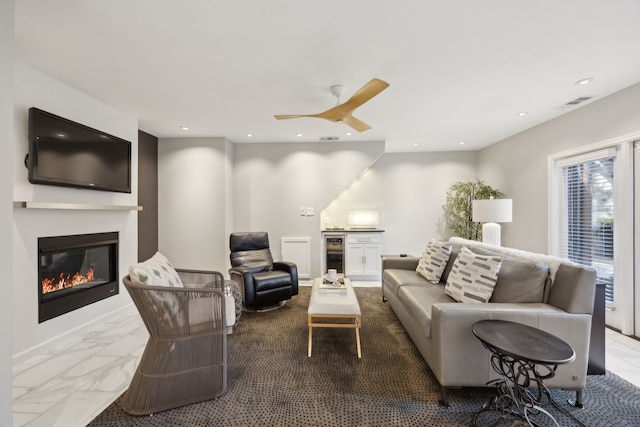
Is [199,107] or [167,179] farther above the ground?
[199,107]

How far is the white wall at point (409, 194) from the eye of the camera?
523cm

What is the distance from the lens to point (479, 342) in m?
1.64

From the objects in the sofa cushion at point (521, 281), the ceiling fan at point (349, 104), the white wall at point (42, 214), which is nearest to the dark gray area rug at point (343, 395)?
the sofa cushion at point (521, 281)

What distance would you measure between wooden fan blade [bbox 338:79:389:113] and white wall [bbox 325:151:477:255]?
305 centimetres

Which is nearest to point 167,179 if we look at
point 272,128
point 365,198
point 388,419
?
point 272,128

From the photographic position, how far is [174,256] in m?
4.25

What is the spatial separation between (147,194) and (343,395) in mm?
3934

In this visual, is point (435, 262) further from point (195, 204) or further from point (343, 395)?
point (195, 204)

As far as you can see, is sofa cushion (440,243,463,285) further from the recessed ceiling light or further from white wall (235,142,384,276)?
white wall (235,142,384,276)

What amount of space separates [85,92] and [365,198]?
14.4 ft

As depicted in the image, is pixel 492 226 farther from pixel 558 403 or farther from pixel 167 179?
pixel 167 179

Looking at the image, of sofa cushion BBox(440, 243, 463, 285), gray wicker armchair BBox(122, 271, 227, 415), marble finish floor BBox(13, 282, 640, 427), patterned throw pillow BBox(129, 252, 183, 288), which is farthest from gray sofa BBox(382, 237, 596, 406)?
patterned throw pillow BBox(129, 252, 183, 288)

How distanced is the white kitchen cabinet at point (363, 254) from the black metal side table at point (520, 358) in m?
3.08

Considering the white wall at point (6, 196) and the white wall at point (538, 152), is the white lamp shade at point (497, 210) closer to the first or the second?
the white wall at point (538, 152)
